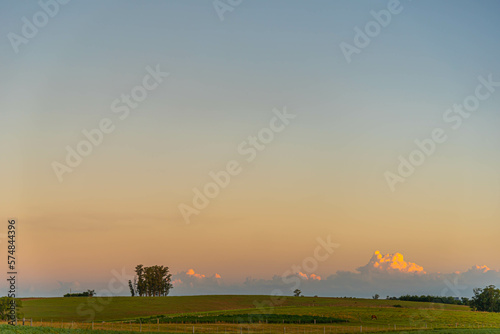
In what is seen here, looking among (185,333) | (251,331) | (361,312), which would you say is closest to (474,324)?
(361,312)

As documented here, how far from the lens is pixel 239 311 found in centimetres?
13775

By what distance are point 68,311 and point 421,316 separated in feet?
302

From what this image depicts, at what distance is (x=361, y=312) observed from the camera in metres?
131

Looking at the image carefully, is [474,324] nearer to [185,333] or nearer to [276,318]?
[276,318]

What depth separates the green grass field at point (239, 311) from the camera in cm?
11490

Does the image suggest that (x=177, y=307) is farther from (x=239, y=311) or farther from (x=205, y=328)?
(x=205, y=328)

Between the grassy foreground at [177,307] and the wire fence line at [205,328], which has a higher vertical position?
the grassy foreground at [177,307]

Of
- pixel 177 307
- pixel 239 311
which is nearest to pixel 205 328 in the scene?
pixel 239 311

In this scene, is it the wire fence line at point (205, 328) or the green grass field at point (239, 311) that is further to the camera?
the green grass field at point (239, 311)

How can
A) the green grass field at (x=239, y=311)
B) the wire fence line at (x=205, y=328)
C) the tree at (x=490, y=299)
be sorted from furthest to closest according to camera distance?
the tree at (x=490, y=299) → the green grass field at (x=239, y=311) → the wire fence line at (x=205, y=328)

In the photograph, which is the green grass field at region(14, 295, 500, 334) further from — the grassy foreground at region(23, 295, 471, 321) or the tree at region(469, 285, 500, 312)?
the tree at region(469, 285, 500, 312)

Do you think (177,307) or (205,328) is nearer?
(205,328)

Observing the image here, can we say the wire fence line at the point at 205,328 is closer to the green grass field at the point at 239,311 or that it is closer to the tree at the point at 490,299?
the green grass field at the point at 239,311

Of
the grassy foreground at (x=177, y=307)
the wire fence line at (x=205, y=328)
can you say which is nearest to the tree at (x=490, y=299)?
the grassy foreground at (x=177, y=307)
